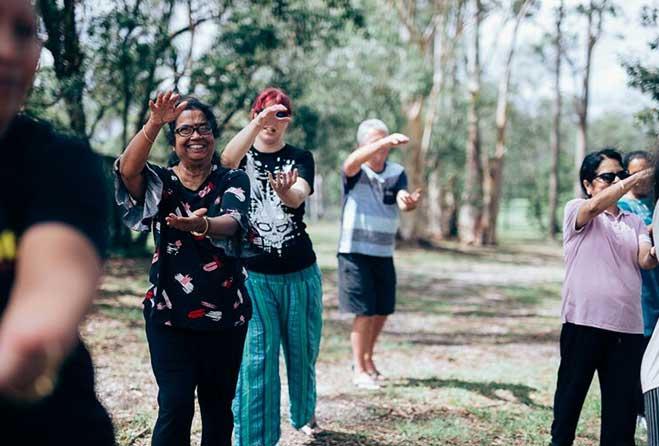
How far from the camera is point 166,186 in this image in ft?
10.3

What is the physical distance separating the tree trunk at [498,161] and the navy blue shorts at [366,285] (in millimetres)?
18547

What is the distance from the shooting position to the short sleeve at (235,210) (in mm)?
3078

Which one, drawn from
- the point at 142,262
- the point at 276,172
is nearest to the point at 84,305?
the point at 276,172

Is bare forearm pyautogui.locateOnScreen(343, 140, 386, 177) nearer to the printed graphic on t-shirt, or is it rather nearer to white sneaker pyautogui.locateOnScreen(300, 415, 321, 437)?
the printed graphic on t-shirt

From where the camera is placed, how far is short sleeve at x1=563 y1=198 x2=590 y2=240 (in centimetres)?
390

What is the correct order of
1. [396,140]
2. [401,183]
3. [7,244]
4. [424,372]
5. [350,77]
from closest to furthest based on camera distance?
[7,244]
[396,140]
[401,183]
[424,372]
[350,77]

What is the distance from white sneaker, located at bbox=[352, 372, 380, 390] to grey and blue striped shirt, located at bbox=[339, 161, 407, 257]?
3.35 feet

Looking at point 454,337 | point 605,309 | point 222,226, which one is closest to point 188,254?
point 222,226

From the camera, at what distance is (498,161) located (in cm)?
2456

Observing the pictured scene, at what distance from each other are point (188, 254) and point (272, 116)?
108cm

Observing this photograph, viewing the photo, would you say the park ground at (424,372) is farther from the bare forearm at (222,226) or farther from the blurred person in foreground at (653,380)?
the blurred person in foreground at (653,380)

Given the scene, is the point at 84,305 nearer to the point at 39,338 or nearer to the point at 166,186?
the point at 39,338

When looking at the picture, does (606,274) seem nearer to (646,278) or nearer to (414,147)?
(646,278)

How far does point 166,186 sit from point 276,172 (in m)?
1.06
